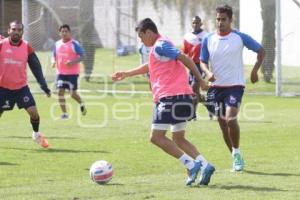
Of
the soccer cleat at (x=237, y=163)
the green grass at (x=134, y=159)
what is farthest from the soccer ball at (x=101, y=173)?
the soccer cleat at (x=237, y=163)

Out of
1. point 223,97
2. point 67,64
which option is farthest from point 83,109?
point 223,97

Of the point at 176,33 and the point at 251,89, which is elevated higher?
the point at 176,33

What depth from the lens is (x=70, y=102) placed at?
24.1 m

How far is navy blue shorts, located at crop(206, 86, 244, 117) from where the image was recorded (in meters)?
10.7

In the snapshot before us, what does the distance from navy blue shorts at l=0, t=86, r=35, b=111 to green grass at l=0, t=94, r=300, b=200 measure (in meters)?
0.76

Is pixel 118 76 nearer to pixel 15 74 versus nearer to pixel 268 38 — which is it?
pixel 15 74

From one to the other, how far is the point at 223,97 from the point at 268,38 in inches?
639

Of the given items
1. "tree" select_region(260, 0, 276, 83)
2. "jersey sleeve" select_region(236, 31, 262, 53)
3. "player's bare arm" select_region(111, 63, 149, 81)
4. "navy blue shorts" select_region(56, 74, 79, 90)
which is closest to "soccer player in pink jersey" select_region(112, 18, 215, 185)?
"player's bare arm" select_region(111, 63, 149, 81)

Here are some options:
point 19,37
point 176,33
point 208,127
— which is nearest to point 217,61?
point 19,37

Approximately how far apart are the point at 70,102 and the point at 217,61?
13.7m

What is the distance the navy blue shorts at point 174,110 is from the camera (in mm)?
9398

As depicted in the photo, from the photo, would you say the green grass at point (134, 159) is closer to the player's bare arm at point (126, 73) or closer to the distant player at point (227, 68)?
the distant player at point (227, 68)

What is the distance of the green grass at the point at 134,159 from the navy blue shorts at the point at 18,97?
29.8 inches

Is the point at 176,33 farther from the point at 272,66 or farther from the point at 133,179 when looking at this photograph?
the point at 133,179
